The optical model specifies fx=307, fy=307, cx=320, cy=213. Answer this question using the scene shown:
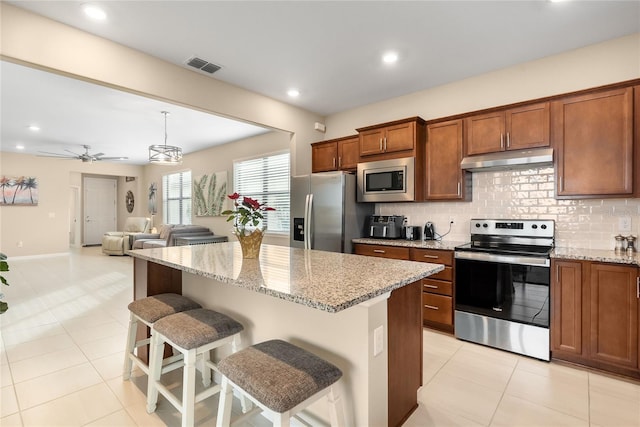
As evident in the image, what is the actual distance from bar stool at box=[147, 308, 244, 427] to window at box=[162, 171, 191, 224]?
6435mm

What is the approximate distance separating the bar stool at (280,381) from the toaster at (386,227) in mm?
2576

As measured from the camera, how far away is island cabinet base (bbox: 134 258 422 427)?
1.38 m

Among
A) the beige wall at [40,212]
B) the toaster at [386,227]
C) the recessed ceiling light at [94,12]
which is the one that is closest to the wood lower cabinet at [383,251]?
the toaster at [386,227]

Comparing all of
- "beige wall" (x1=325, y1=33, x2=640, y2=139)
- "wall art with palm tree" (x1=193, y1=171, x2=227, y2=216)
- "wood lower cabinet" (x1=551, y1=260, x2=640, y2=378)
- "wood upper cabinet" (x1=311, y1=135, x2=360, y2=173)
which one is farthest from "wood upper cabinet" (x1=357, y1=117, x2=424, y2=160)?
"wall art with palm tree" (x1=193, y1=171, x2=227, y2=216)

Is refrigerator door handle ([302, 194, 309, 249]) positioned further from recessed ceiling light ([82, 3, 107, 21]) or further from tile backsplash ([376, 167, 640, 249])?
recessed ceiling light ([82, 3, 107, 21])

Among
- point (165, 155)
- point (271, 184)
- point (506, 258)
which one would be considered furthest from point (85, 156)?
point (506, 258)

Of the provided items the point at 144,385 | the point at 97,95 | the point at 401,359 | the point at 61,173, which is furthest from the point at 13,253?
the point at 401,359

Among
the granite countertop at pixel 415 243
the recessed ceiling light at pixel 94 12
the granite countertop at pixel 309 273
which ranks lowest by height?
the granite countertop at pixel 415 243

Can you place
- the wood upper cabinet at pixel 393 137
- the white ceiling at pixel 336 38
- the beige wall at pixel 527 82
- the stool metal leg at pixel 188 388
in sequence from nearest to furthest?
the stool metal leg at pixel 188 388, the white ceiling at pixel 336 38, the beige wall at pixel 527 82, the wood upper cabinet at pixel 393 137

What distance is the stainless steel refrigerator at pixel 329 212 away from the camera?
12.3 ft

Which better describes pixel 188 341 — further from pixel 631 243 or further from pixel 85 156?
pixel 85 156

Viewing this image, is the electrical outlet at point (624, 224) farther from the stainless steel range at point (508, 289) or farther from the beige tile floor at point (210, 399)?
the beige tile floor at point (210, 399)

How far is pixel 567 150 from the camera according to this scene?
105 inches

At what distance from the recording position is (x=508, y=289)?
2.68 meters
